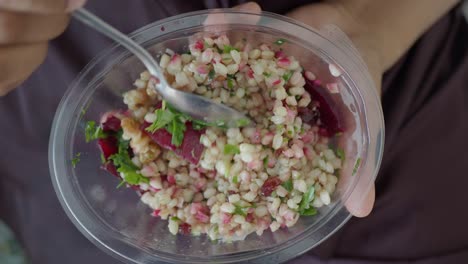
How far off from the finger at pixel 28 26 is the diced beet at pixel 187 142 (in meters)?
0.28

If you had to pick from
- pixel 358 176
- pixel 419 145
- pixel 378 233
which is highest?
pixel 358 176

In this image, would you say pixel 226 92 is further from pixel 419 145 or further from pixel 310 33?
pixel 419 145

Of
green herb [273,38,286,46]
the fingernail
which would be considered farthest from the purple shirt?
the fingernail

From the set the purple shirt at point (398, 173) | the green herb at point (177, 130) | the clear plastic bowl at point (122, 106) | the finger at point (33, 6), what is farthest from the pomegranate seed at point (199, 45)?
the finger at point (33, 6)

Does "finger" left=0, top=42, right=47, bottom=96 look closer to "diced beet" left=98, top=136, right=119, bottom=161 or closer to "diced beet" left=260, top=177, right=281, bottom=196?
"diced beet" left=98, top=136, right=119, bottom=161

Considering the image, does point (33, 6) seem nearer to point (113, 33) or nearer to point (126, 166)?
point (113, 33)

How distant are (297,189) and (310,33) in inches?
10.2

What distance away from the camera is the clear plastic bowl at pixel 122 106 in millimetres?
780

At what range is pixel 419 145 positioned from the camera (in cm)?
104

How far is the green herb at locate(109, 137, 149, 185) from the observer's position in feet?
2.54

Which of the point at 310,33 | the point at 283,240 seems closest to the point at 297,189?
the point at 283,240

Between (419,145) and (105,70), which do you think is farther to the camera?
(419,145)

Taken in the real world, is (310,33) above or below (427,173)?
above

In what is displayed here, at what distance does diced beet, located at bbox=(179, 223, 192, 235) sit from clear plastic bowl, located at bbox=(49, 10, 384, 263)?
12 millimetres
